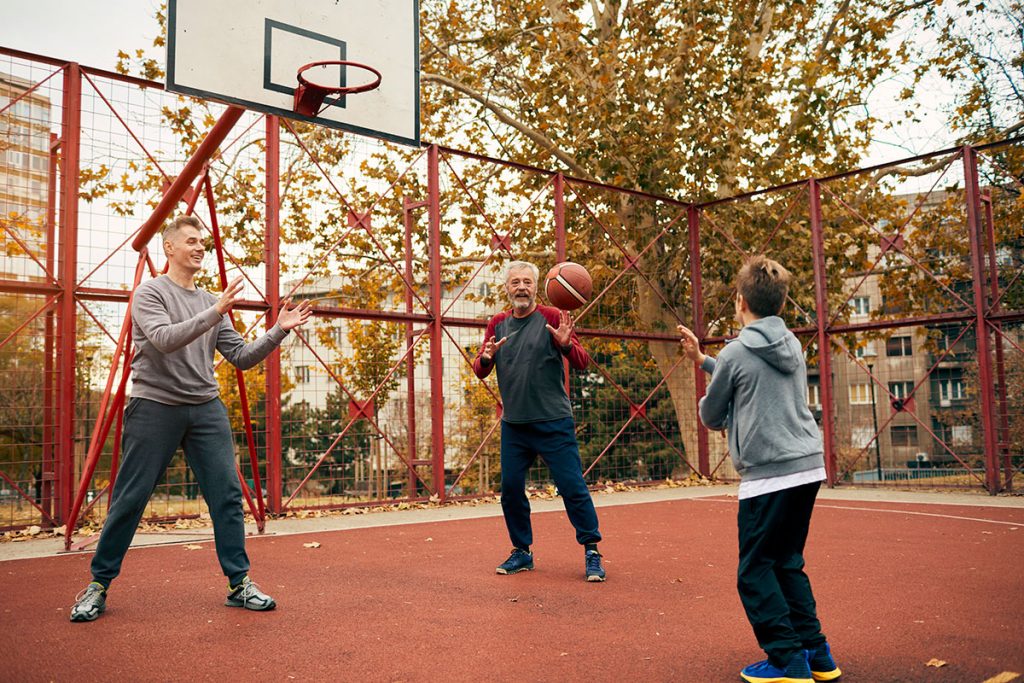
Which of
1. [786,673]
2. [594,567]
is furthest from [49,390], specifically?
[786,673]

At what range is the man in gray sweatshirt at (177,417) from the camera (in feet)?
12.9

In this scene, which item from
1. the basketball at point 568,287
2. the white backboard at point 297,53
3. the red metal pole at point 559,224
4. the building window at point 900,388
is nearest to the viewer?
the white backboard at point 297,53

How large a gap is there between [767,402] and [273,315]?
253 inches

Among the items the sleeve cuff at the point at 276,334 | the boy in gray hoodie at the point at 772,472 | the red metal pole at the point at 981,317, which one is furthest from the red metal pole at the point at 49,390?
the red metal pole at the point at 981,317

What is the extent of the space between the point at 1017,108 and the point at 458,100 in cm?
947

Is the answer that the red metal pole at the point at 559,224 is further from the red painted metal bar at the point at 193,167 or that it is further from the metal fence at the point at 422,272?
the red painted metal bar at the point at 193,167

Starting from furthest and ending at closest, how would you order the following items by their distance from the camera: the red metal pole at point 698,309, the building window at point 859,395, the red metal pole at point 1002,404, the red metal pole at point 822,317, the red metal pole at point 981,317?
the building window at point 859,395
the red metal pole at point 698,309
the red metal pole at point 822,317
the red metal pole at point 1002,404
the red metal pole at point 981,317

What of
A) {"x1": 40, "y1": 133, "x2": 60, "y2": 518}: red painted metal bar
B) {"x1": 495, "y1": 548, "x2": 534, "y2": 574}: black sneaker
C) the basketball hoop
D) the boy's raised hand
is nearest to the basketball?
{"x1": 495, "y1": 548, "x2": 534, "y2": 574}: black sneaker

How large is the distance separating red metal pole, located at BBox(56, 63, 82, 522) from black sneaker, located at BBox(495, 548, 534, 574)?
4.13 meters

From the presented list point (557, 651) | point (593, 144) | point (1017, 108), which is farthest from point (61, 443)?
point (1017, 108)

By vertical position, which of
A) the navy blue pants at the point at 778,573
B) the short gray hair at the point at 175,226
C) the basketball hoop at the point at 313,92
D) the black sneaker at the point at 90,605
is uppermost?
the basketball hoop at the point at 313,92

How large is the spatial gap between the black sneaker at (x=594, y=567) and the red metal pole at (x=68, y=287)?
15.2ft

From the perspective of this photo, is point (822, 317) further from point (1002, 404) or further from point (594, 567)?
point (594, 567)

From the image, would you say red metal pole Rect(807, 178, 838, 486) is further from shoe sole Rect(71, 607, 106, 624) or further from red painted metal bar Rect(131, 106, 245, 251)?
shoe sole Rect(71, 607, 106, 624)
